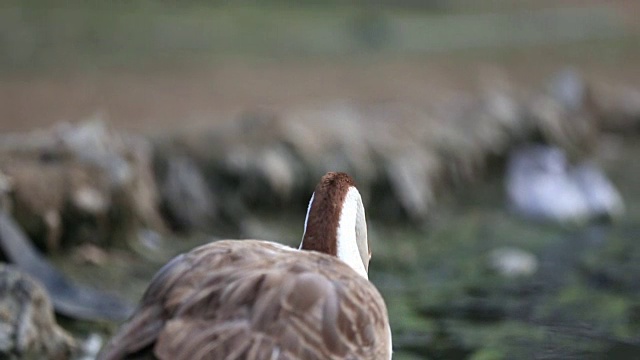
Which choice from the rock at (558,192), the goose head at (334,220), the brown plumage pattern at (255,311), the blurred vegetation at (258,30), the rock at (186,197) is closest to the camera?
the brown plumage pattern at (255,311)

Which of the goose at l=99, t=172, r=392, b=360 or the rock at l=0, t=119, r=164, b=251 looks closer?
the goose at l=99, t=172, r=392, b=360

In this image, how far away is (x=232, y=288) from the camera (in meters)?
3.48

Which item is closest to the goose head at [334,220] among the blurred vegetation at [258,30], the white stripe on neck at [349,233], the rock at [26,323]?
the white stripe on neck at [349,233]

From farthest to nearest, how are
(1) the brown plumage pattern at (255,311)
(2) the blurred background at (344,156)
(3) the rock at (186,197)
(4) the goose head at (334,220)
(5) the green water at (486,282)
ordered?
(3) the rock at (186,197) < (2) the blurred background at (344,156) < (5) the green water at (486,282) < (4) the goose head at (334,220) < (1) the brown plumage pattern at (255,311)

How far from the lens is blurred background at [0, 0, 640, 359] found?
6062 millimetres

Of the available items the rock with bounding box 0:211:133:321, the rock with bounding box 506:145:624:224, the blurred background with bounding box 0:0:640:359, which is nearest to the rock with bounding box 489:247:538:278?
the blurred background with bounding box 0:0:640:359

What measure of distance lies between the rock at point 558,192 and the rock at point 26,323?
4341 mm

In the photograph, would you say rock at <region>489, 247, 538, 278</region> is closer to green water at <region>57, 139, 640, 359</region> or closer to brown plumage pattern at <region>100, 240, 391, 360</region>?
green water at <region>57, 139, 640, 359</region>

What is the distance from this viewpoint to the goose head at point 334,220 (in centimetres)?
386

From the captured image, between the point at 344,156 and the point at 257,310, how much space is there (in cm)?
467

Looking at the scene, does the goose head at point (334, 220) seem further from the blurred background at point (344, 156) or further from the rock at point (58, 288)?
the rock at point (58, 288)

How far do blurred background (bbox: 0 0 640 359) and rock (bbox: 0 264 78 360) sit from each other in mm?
16

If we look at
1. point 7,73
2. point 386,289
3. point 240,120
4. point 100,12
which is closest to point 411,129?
point 240,120

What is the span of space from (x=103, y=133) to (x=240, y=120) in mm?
1759
